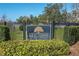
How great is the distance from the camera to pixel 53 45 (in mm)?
6586

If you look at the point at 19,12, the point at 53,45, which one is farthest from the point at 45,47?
the point at 19,12

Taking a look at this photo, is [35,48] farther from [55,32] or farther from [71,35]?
[71,35]

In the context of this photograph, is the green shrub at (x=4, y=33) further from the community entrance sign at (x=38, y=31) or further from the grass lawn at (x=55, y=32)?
the community entrance sign at (x=38, y=31)

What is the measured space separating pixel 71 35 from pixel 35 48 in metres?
0.48

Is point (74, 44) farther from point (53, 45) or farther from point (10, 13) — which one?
point (10, 13)

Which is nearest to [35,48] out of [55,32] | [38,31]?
[38,31]

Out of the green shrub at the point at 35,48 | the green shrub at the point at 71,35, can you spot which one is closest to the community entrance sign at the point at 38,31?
the green shrub at the point at 35,48

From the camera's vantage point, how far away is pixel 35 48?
6594 millimetres

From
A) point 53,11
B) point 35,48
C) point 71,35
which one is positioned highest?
point 53,11

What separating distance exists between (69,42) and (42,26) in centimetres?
39

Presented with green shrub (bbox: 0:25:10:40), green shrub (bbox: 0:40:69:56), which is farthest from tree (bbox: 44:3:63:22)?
green shrub (bbox: 0:25:10:40)

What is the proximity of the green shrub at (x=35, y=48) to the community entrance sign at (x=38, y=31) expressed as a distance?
0.07 metres

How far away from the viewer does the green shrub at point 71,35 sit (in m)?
6.58

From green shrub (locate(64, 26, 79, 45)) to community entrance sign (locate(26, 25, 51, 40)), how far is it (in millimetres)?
213
